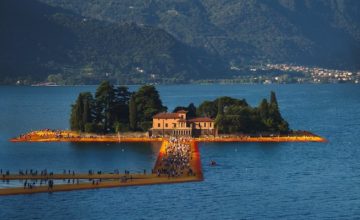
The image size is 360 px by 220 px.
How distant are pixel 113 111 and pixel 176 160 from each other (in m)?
31.4

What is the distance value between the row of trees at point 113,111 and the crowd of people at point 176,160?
1142cm

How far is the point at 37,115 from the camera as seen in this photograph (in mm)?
170750

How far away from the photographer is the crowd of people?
83.0 m

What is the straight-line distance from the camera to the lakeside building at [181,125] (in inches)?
4552

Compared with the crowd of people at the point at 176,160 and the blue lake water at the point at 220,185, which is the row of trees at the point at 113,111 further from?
the crowd of people at the point at 176,160

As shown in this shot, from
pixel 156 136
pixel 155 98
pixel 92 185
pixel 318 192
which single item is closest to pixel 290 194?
pixel 318 192

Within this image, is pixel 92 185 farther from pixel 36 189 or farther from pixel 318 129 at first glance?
pixel 318 129

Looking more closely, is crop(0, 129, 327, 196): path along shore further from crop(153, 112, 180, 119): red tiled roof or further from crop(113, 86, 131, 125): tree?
crop(113, 86, 131, 125): tree

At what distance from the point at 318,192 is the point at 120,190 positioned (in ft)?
48.8

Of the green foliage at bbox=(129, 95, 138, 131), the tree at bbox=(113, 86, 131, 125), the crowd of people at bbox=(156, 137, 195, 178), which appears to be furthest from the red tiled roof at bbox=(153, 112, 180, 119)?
the crowd of people at bbox=(156, 137, 195, 178)

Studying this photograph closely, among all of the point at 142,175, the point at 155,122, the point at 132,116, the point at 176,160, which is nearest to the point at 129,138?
the point at 132,116

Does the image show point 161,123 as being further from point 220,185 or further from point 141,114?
point 220,185

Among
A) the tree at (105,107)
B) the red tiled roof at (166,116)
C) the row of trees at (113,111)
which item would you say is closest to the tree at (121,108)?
the row of trees at (113,111)

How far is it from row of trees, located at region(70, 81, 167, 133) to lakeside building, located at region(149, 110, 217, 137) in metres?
2.15
